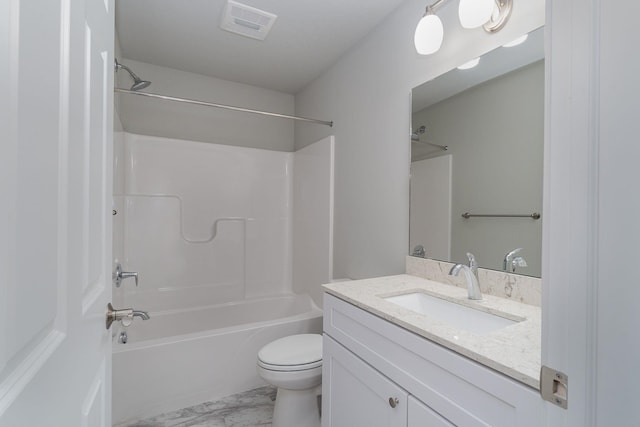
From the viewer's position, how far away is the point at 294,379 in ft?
4.94

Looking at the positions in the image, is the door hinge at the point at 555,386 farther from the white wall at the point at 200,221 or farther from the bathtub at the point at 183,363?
the white wall at the point at 200,221

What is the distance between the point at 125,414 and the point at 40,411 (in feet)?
5.77

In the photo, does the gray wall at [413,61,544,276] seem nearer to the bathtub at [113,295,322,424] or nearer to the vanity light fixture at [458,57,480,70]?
the vanity light fixture at [458,57,480,70]

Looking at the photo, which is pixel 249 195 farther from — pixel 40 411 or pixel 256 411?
pixel 40 411

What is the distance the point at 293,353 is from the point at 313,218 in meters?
1.22

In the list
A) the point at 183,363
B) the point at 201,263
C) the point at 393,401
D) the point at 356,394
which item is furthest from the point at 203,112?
the point at 393,401

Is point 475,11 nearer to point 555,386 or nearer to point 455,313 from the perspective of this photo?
point 455,313

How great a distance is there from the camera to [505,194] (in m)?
1.24

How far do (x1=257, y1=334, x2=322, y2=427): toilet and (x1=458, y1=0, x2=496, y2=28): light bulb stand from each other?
1.74 meters

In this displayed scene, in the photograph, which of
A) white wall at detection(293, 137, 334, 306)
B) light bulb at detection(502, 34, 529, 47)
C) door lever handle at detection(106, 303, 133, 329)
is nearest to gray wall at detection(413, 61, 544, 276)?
light bulb at detection(502, 34, 529, 47)

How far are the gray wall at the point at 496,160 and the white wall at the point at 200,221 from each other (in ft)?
6.04

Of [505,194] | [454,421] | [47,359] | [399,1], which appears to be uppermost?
[399,1]

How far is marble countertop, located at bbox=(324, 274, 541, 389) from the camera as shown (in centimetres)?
67

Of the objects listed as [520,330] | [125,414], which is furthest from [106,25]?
[125,414]
